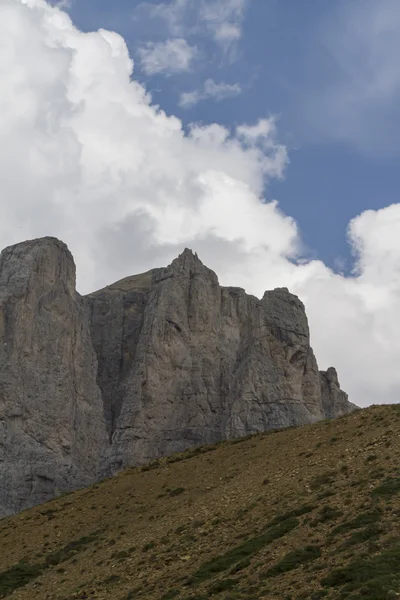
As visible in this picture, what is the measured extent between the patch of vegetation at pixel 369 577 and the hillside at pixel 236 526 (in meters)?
0.04

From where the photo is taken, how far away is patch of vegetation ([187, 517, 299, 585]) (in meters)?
26.8

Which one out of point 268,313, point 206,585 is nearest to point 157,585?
point 206,585

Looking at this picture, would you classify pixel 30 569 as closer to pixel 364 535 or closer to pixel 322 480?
pixel 322 480

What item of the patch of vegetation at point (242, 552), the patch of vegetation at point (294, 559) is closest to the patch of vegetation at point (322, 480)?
the patch of vegetation at point (242, 552)

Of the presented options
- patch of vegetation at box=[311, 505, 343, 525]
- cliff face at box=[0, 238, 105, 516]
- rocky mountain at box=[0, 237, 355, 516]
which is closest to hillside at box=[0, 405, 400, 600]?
patch of vegetation at box=[311, 505, 343, 525]

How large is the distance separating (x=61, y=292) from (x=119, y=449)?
2260cm

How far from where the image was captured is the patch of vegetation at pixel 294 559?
80.3ft

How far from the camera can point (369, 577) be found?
21812 mm

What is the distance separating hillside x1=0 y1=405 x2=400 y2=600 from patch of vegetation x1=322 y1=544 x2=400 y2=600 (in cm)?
4

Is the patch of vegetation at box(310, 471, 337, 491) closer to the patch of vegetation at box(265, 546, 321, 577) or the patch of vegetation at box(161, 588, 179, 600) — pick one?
the patch of vegetation at box(265, 546, 321, 577)

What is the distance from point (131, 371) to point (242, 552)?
300 feet

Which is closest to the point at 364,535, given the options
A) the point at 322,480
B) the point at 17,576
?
the point at 322,480

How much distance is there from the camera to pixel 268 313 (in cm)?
12525

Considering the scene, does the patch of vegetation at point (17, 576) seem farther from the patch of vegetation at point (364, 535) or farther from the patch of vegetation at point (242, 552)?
the patch of vegetation at point (364, 535)
